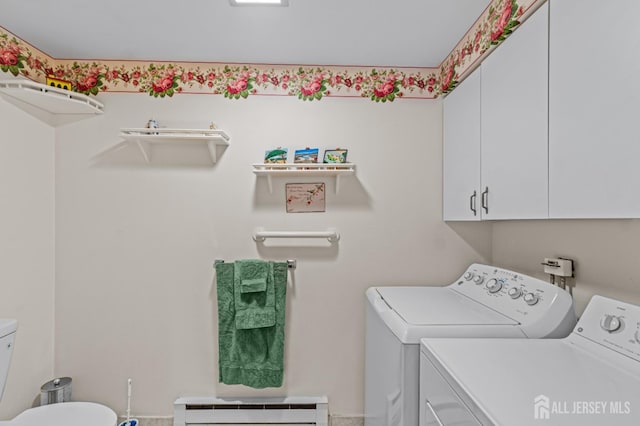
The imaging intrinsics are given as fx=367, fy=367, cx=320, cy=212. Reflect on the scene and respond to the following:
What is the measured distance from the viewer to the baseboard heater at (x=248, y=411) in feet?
7.11

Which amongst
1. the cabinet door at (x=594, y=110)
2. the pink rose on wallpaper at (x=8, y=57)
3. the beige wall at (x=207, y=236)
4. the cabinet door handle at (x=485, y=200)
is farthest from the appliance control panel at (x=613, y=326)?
the pink rose on wallpaper at (x=8, y=57)

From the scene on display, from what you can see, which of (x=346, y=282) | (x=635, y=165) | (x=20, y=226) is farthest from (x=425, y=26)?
(x=20, y=226)

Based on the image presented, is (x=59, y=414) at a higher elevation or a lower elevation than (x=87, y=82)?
lower

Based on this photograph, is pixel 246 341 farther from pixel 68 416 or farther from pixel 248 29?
pixel 248 29

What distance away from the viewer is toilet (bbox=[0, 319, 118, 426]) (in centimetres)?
162

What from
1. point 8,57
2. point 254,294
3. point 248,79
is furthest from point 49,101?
point 254,294

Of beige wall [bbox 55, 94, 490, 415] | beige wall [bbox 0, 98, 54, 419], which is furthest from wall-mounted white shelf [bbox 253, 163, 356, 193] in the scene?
beige wall [bbox 0, 98, 54, 419]

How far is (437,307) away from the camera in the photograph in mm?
1641

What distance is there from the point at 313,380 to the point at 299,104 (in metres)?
1.69

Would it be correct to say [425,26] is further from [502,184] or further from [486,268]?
[486,268]

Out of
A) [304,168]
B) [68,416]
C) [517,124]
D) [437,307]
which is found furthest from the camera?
[304,168]

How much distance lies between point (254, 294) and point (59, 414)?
1.13 meters

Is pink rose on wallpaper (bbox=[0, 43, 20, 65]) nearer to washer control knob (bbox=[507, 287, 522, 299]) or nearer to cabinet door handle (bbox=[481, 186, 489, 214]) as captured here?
cabinet door handle (bbox=[481, 186, 489, 214])

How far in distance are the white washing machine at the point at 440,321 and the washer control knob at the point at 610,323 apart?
0.63ft
